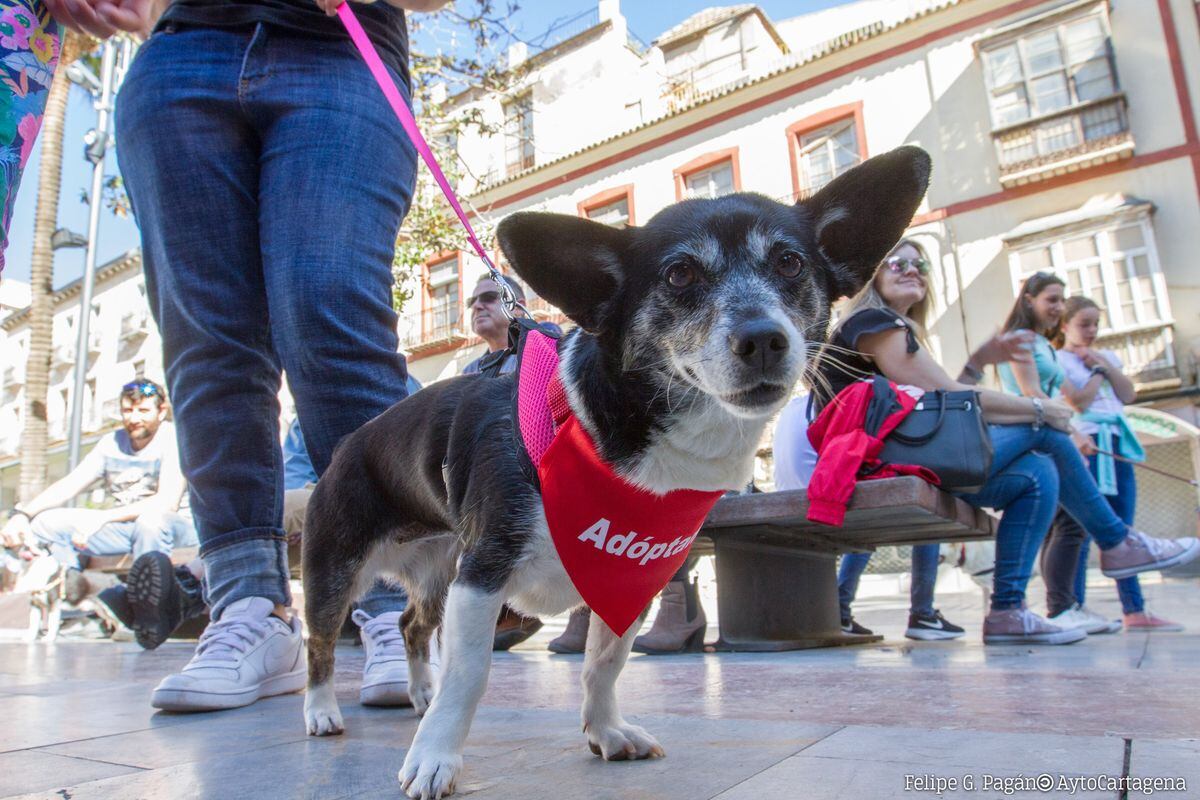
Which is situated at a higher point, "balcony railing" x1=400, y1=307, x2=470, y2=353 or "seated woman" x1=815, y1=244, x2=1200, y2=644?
"balcony railing" x1=400, y1=307, x2=470, y2=353

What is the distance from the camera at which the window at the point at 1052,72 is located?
14977 mm

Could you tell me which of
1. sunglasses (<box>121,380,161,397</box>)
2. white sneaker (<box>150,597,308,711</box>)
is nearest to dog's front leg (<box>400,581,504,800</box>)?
white sneaker (<box>150,597,308,711</box>)

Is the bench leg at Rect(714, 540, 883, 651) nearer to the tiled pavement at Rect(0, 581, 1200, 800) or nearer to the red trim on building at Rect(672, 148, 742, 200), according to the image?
the tiled pavement at Rect(0, 581, 1200, 800)

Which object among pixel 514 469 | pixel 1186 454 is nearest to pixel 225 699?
pixel 514 469

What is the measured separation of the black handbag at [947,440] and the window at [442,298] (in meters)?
17.9

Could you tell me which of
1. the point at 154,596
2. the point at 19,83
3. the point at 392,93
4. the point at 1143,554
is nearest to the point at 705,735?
the point at 19,83

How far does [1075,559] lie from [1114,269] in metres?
12.1

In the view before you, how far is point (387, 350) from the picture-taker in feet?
8.14

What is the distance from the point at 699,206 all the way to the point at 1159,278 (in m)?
15.4

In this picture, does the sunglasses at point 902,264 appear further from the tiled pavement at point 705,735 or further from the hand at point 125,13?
the hand at point 125,13

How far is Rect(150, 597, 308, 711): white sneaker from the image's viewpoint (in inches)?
84.2

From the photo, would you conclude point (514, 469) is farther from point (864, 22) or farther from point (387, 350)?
point (864, 22)

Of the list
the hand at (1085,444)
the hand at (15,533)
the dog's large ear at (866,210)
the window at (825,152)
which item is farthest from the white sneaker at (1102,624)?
the window at (825,152)

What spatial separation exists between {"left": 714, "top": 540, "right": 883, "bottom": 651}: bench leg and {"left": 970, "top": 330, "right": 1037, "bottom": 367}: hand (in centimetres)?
152
